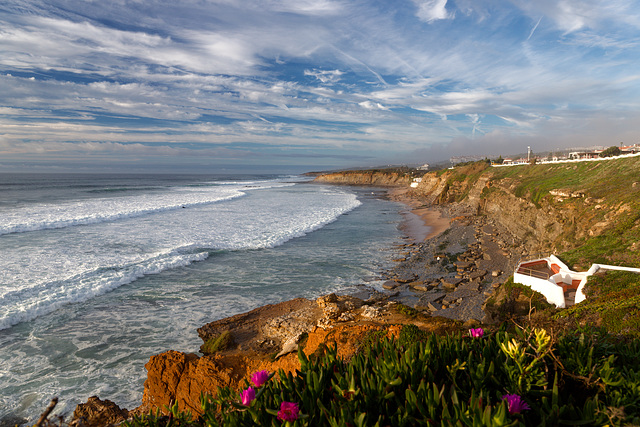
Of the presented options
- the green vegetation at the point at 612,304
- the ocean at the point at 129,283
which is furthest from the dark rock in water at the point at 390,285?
the green vegetation at the point at 612,304

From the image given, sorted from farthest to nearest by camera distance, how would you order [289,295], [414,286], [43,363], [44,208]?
1. [44,208]
2. [414,286]
3. [289,295]
4. [43,363]

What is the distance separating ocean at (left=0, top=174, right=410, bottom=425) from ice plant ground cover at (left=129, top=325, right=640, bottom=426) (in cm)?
729

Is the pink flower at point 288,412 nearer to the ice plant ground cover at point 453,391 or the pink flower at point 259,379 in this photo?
the ice plant ground cover at point 453,391

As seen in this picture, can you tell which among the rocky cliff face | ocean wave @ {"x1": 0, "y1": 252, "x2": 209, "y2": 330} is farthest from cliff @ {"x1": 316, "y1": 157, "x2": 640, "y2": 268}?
ocean wave @ {"x1": 0, "y1": 252, "x2": 209, "y2": 330}

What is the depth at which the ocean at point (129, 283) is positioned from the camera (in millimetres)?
9422

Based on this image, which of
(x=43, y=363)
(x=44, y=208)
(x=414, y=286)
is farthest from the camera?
(x=44, y=208)

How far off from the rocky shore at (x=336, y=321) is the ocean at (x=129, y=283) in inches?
47.9

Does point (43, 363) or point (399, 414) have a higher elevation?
point (399, 414)

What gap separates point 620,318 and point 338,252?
16295 millimetres

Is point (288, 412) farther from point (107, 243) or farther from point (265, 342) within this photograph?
point (107, 243)

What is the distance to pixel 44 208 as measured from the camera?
41344 millimetres

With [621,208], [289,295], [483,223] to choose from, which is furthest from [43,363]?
[483,223]

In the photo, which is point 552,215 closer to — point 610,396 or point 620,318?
point 620,318

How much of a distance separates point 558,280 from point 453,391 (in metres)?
13.0
